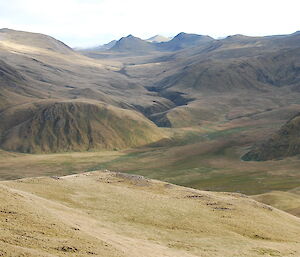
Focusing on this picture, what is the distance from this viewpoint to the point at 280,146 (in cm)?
12950

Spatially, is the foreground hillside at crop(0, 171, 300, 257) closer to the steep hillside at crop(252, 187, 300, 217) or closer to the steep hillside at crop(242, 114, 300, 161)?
the steep hillside at crop(252, 187, 300, 217)

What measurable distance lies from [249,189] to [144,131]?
311ft

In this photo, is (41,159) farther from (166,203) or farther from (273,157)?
(166,203)

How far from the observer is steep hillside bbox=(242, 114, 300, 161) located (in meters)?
126

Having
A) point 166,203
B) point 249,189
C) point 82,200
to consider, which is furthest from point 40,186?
point 249,189

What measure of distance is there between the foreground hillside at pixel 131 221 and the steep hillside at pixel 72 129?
11020cm

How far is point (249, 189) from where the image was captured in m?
94.1

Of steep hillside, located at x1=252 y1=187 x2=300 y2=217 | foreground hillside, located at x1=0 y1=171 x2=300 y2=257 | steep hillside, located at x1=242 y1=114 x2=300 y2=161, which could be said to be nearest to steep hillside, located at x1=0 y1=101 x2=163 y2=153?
steep hillside, located at x1=242 y1=114 x2=300 y2=161

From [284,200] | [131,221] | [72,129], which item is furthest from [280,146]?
[131,221]

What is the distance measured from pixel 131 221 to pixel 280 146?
96627mm

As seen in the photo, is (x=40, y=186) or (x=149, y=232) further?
(x=40, y=186)

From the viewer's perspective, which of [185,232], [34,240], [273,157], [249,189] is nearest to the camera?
[34,240]

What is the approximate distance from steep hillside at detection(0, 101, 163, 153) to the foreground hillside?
110m

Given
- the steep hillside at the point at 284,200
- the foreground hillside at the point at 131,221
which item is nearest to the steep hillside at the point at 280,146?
the steep hillside at the point at 284,200
